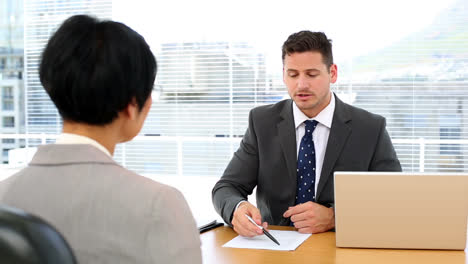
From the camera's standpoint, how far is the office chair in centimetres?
56

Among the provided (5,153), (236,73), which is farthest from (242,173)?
(5,153)

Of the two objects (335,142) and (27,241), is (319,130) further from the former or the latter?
(27,241)

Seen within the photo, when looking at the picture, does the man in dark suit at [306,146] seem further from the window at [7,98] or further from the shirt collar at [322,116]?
the window at [7,98]

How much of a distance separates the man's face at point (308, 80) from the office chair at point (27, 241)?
1.71m

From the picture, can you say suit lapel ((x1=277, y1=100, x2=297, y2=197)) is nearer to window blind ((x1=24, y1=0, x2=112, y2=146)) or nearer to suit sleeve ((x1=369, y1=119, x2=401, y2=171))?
suit sleeve ((x1=369, y1=119, x2=401, y2=171))

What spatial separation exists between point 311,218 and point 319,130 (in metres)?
0.53

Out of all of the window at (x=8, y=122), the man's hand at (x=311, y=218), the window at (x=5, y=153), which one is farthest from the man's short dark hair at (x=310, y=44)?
the window at (x=5, y=153)

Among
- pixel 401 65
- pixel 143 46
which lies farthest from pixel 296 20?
pixel 143 46

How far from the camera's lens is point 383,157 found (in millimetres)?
2223

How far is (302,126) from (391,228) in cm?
78

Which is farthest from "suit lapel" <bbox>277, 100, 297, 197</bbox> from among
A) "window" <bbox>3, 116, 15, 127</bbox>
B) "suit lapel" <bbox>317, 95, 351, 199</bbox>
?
"window" <bbox>3, 116, 15, 127</bbox>

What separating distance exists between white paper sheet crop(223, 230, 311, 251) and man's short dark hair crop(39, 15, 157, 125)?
0.94m

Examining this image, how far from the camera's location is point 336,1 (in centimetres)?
528

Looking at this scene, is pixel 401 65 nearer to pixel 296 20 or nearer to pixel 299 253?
pixel 296 20
